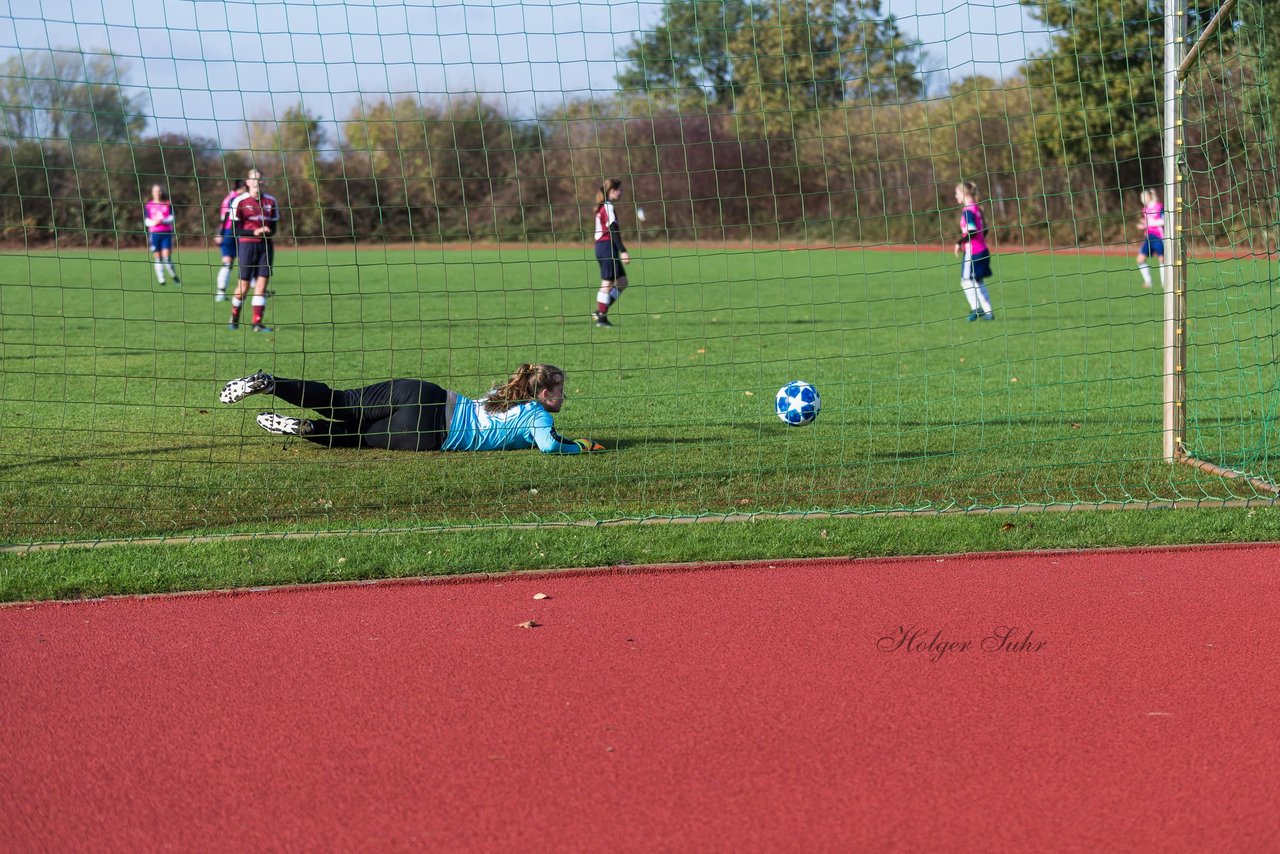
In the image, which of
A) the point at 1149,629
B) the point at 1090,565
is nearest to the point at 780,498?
the point at 1090,565

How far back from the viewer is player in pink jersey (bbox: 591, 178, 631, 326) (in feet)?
47.8

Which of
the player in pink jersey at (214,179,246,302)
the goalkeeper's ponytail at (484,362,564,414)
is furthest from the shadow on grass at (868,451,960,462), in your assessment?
the player in pink jersey at (214,179,246,302)

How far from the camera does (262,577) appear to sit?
17.4 ft

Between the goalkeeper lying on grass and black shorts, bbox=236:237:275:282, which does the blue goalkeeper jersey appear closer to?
the goalkeeper lying on grass

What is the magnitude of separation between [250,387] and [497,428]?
143 cm

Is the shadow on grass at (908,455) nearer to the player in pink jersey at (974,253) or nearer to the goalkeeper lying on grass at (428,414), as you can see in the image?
the goalkeeper lying on grass at (428,414)

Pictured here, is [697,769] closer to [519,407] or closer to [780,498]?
[780,498]

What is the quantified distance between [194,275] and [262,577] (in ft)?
78.0

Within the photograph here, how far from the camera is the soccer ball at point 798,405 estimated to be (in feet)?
25.7

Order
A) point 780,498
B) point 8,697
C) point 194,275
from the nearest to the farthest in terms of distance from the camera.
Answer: point 8,697, point 780,498, point 194,275

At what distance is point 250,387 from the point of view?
7352 millimetres

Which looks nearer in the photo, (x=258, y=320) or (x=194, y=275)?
(x=258, y=320)

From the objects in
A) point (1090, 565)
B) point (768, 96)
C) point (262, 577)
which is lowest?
point (1090, 565)

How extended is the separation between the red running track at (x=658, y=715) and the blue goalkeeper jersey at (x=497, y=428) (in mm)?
2241
